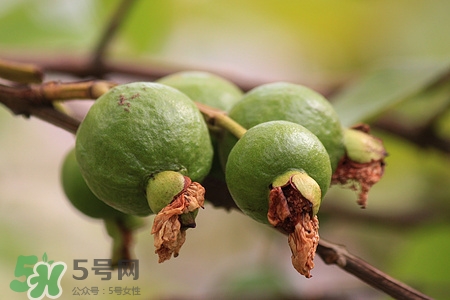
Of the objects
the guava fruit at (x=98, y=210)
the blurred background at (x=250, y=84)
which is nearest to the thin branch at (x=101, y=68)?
the blurred background at (x=250, y=84)

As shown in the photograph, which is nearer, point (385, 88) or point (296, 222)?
point (296, 222)

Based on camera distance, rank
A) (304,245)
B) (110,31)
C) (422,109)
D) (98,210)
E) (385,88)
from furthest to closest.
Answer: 1. (422,109)
2. (110,31)
3. (385,88)
4. (98,210)
5. (304,245)

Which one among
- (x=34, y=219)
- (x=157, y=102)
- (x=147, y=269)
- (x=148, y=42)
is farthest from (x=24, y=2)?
(x=157, y=102)

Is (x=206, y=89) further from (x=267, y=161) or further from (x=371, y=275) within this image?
(x=371, y=275)

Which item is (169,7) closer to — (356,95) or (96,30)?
(96,30)

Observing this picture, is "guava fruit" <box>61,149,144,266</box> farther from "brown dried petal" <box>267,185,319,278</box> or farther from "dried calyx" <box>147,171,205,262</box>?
"brown dried petal" <box>267,185,319,278</box>

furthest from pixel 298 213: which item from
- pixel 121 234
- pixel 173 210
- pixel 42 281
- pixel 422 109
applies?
pixel 422 109

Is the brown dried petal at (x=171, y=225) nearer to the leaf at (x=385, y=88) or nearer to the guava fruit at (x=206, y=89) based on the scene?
the guava fruit at (x=206, y=89)
